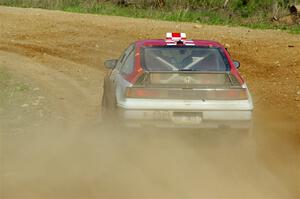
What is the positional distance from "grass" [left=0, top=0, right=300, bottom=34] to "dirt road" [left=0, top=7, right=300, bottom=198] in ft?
31.8

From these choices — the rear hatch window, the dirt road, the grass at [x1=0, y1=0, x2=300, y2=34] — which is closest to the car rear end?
the dirt road

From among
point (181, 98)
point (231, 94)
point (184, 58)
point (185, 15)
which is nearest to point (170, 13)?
point (185, 15)

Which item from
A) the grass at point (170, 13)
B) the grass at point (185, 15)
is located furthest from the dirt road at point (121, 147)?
the grass at point (170, 13)

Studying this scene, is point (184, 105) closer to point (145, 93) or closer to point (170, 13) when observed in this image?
point (145, 93)

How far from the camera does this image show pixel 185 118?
8.07 meters

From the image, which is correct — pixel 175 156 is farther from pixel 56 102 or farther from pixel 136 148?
pixel 56 102

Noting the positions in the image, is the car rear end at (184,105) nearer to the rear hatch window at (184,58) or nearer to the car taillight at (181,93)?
the car taillight at (181,93)

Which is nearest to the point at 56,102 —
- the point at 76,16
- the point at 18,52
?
the point at 18,52

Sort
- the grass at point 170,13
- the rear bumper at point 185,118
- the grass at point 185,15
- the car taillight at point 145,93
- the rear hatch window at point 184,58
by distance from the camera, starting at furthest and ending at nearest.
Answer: the grass at point 170,13 → the grass at point 185,15 → the rear hatch window at point 184,58 → the car taillight at point 145,93 → the rear bumper at point 185,118

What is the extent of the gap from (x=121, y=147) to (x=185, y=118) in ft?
3.15

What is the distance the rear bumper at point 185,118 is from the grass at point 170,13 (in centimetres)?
1927

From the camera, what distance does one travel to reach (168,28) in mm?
26000

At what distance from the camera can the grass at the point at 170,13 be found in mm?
29267

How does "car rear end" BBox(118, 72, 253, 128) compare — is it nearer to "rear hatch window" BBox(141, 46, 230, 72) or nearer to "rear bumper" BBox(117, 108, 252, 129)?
"rear bumper" BBox(117, 108, 252, 129)
